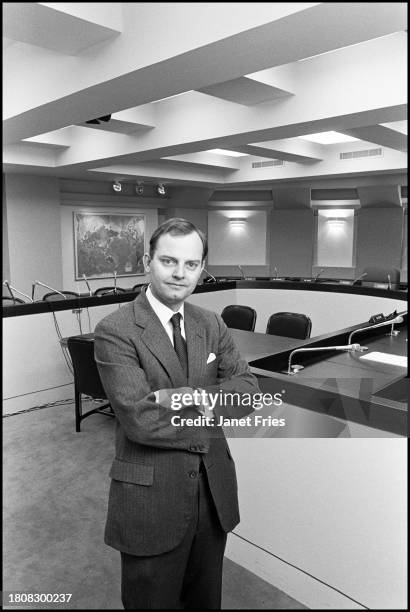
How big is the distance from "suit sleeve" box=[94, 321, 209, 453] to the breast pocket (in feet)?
0.32

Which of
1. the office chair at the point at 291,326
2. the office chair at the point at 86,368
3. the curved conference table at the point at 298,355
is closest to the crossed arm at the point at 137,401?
the curved conference table at the point at 298,355

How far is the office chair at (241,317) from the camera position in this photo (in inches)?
213

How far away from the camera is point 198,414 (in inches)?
59.4

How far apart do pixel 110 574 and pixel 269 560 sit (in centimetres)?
79

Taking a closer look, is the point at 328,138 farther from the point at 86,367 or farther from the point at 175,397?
the point at 175,397

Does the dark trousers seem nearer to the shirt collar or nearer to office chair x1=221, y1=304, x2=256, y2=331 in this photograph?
the shirt collar

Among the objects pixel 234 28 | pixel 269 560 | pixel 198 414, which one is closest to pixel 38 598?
pixel 269 560

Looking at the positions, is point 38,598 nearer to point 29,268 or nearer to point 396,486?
point 396,486

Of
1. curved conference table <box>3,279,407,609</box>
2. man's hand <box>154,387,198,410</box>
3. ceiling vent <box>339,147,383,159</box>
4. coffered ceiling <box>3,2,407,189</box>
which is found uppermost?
ceiling vent <box>339,147,383,159</box>

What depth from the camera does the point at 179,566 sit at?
1.57 m

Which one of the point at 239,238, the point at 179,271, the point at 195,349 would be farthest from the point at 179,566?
the point at 239,238

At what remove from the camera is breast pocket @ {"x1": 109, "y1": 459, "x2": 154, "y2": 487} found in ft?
4.82

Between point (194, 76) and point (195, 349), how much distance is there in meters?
1.91

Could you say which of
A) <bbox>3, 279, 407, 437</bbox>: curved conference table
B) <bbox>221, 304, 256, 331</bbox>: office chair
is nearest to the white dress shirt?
<bbox>3, 279, 407, 437</bbox>: curved conference table
